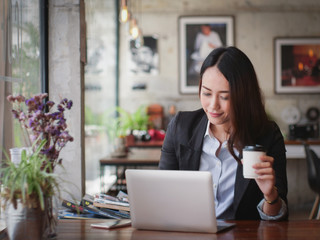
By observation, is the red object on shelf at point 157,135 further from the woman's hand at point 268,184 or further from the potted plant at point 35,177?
the potted plant at point 35,177

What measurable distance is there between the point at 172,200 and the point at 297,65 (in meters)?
6.47

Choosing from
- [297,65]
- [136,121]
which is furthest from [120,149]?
[297,65]

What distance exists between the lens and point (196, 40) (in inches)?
313

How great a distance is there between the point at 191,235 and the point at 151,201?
7.7 inches

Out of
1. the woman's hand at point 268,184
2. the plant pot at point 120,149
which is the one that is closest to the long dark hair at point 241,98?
the woman's hand at point 268,184

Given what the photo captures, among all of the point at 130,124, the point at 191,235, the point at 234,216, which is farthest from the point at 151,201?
the point at 130,124

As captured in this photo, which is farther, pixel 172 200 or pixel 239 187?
pixel 239 187

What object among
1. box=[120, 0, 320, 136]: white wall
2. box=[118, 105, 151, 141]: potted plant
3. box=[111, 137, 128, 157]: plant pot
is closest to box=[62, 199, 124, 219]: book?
box=[111, 137, 128, 157]: plant pot

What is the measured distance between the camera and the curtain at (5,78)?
2420 millimetres

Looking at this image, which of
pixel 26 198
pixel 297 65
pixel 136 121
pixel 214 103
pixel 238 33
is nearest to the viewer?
pixel 26 198

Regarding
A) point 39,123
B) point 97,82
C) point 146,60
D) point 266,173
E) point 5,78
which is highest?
point 146,60

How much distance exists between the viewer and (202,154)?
8.15 ft

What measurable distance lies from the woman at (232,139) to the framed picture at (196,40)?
5.51 metres

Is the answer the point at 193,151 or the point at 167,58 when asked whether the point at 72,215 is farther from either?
the point at 167,58
